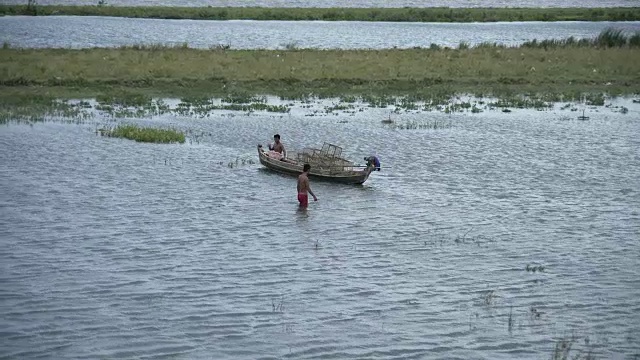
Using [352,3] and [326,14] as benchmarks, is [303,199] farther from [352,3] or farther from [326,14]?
[352,3]

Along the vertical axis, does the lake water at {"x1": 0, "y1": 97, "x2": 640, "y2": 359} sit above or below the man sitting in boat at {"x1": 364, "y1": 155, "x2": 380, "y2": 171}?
below

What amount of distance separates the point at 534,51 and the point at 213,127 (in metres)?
30.8

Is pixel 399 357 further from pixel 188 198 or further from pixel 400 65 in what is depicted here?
pixel 400 65

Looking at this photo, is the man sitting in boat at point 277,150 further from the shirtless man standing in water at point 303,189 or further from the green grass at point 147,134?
the green grass at point 147,134

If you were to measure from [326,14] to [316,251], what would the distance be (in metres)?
102

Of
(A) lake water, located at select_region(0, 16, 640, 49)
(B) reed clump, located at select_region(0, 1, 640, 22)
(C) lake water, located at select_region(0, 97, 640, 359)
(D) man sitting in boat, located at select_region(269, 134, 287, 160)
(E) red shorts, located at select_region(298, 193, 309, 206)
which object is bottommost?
(C) lake water, located at select_region(0, 97, 640, 359)

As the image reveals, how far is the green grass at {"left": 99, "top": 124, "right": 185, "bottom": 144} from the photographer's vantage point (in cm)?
3909

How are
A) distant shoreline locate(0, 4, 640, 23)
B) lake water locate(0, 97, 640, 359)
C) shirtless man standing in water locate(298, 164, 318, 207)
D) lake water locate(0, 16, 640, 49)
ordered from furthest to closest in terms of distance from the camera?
distant shoreline locate(0, 4, 640, 23) → lake water locate(0, 16, 640, 49) → shirtless man standing in water locate(298, 164, 318, 207) → lake water locate(0, 97, 640, 359)

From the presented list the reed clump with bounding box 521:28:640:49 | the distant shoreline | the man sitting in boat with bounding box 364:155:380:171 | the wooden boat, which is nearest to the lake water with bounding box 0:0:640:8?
the distant shoreline

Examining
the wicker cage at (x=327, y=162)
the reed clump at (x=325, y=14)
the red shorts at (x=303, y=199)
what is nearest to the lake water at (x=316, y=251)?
the red shorts at (x=303, y=199)

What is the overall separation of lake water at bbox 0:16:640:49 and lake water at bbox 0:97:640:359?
4072 centimetres

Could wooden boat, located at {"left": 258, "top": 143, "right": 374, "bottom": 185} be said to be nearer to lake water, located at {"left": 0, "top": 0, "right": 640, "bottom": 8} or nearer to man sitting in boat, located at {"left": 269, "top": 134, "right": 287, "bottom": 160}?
man sitting in boat, located at {"left": 269, "top": 134, "right": 287, "bottom": 160}

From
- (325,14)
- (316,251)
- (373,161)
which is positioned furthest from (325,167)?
(325,14)

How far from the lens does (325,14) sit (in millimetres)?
123500
